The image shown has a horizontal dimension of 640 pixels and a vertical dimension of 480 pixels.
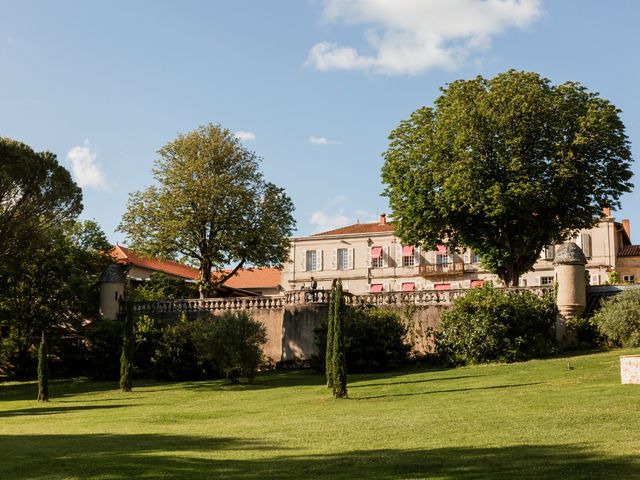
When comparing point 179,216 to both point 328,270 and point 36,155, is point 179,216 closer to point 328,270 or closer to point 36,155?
point 36,155

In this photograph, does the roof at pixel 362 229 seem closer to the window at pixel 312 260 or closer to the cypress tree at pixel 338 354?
the window at pixel 312 260

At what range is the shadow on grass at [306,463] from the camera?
1214 centimetres

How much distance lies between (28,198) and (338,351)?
66.1 feet

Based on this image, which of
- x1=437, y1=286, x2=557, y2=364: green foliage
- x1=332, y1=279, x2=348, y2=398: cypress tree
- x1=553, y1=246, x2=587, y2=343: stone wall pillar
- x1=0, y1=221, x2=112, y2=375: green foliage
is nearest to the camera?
x1=332, y1=279, x2=348, y2=398: cypress tree

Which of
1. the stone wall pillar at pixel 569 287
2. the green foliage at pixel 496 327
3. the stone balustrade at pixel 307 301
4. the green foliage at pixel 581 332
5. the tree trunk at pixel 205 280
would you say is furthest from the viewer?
the tree trunk at pixel 205 280

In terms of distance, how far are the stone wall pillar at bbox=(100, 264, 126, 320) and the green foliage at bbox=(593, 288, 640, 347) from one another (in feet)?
82.8

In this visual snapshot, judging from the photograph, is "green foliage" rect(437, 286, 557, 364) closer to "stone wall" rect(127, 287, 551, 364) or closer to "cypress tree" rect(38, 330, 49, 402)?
"stone wall" rect(127, 287, 551, 364)

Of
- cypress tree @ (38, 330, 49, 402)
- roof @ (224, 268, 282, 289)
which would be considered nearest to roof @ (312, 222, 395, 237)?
roof @ (224, 268, 282, 289)

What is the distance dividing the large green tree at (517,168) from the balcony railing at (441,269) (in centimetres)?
2842

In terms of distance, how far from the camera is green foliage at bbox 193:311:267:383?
34438 millimetres

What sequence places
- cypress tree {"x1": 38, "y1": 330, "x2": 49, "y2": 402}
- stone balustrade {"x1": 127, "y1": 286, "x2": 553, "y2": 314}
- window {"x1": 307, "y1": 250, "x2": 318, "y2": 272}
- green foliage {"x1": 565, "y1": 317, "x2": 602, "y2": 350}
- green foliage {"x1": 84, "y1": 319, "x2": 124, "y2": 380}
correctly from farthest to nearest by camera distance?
window {"x1": 307, "y1": 250, "x2": 318, "y2": 272} < green foliage {"x1": 84, "y1": 319, "x2": 124, "y2": 380} < stone balustrade {"x1": 127, "y1": 286, "x2": 553, "y2": 314} < green foliage {"x1": 565, "y1": 317, "x2": 602, "y2": 350} < cypress tree {"x1": 38, "y1": 330, "x2": 49, "y2": 402}

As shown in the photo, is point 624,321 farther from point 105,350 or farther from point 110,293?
point 110,293

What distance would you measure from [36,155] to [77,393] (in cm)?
1196

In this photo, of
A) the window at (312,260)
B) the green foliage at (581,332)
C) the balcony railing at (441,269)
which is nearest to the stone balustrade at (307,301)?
the green foliage at (581,332)
